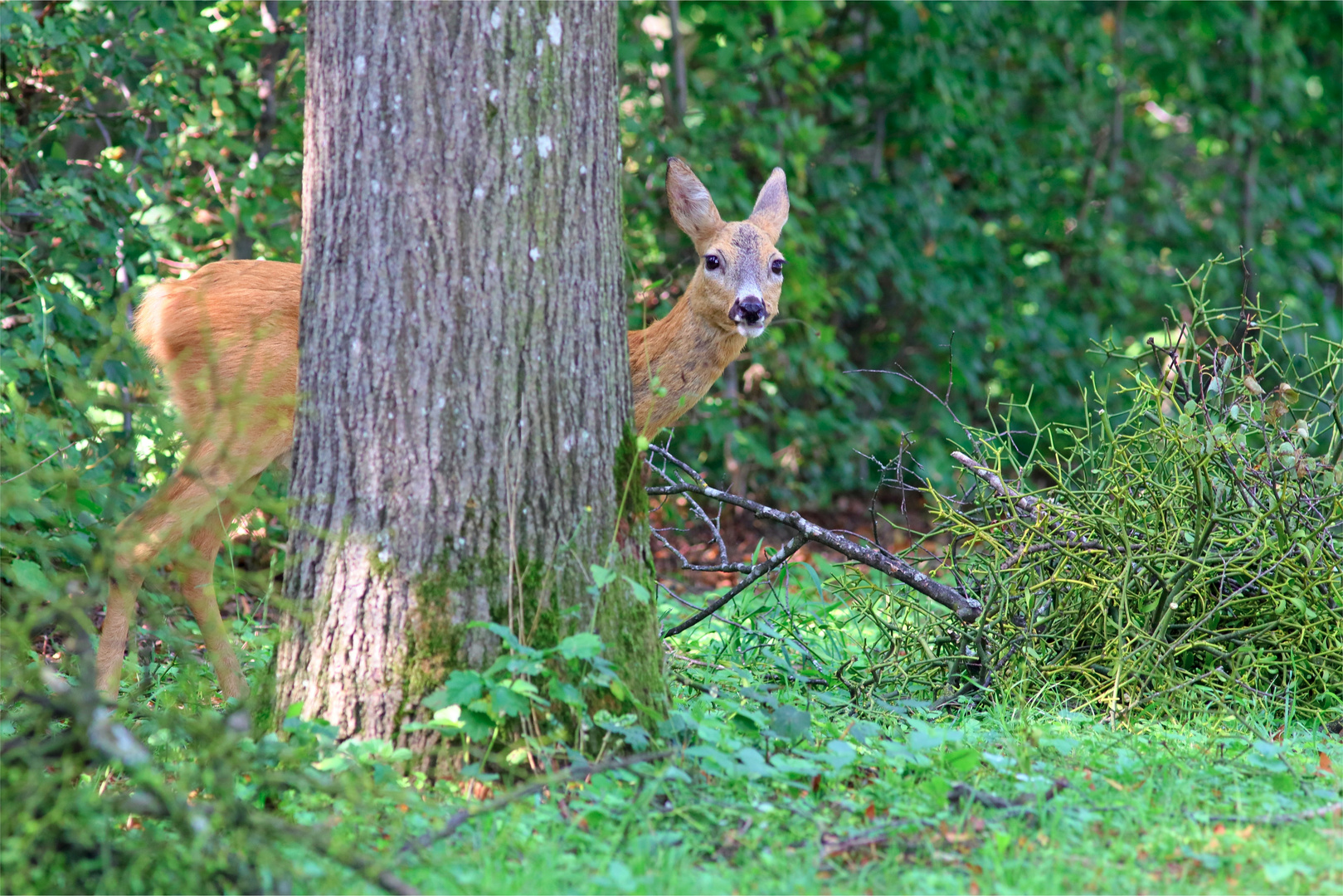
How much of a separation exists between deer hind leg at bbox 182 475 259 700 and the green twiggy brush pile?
1873 millimetres

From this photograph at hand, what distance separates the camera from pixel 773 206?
5691 mm

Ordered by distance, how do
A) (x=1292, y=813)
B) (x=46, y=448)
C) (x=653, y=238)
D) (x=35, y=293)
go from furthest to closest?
1. (x=653, y=238)
2. (x=35, y=293)
3. (x=46, y=448)
4. (x=1292, y=813)

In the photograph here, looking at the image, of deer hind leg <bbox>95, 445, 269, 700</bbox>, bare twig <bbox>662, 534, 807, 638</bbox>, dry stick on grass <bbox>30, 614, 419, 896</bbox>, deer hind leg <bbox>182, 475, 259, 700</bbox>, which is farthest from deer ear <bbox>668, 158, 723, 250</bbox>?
dry stick on grass <bbox>30, 614, 419, 896</bbox>

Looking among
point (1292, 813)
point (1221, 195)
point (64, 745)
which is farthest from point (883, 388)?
point (64, 745)

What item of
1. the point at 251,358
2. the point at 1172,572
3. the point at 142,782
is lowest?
the point at 1172,572

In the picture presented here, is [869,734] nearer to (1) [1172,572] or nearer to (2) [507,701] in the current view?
(2) [507,701]

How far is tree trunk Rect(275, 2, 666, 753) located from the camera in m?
2.81

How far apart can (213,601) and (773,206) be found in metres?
2.87

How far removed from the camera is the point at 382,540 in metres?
2.82

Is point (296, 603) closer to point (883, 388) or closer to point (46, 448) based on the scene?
point (46, 448)

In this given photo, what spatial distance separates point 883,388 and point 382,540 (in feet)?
20.6

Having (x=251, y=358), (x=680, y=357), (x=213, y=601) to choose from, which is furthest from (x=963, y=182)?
(x=213, y=601)

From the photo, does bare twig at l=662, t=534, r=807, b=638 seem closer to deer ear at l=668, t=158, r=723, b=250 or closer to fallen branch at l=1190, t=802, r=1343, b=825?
fallen branch at l=1190, t=802, r=1343, b=825

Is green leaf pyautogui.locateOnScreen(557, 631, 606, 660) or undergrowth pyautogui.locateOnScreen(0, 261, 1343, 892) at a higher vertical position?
green leaf pyautogui.locateOnScreen(557, 631, 606, 660)
